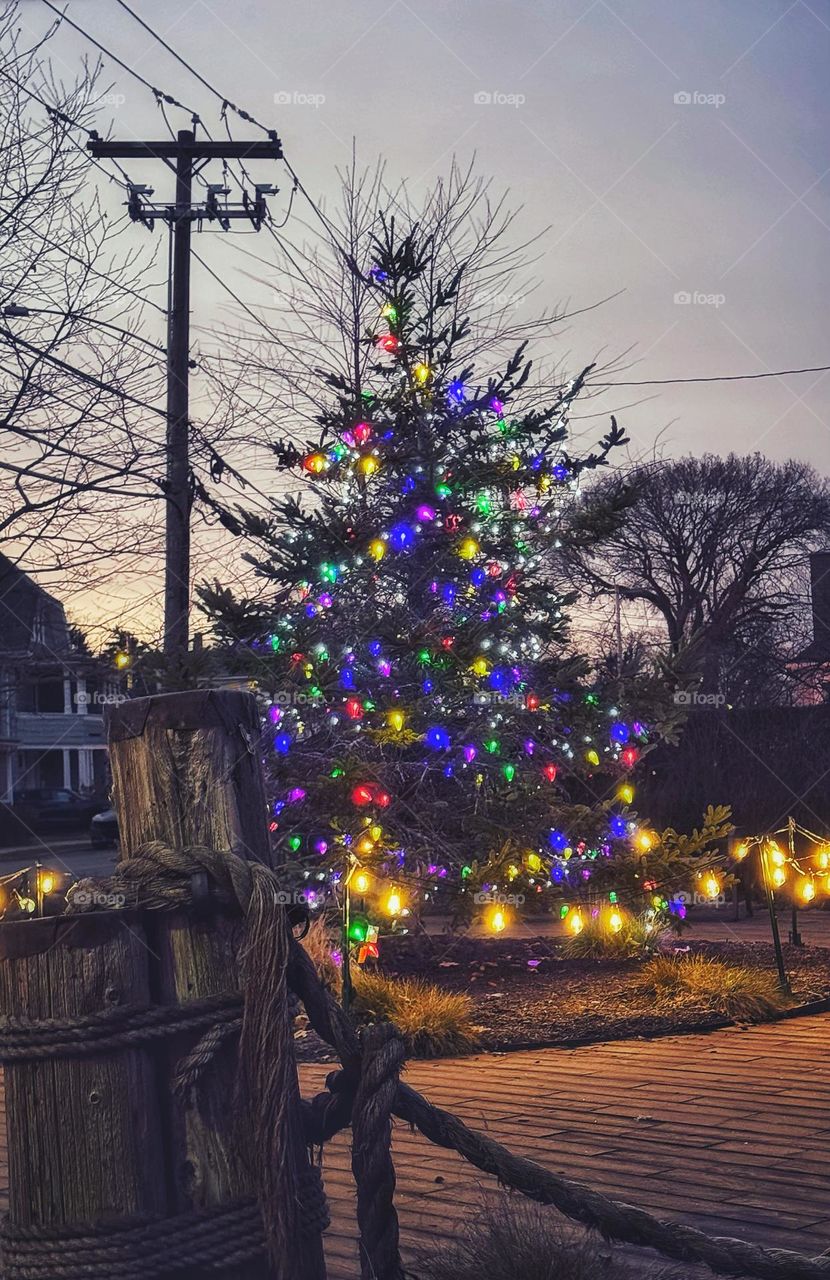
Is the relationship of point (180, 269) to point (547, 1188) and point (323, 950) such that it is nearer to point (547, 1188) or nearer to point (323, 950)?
point (323, 950)

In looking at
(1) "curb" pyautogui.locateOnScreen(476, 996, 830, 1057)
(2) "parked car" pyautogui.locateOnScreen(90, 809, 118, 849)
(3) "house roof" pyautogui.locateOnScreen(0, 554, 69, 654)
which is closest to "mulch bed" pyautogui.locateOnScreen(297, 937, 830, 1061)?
(1) "curb" pyautogui.locateOnScreen(476, 996, 830, 1057)

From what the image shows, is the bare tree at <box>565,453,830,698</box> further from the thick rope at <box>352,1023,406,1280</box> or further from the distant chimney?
the thick rope at <box>352,1023,406,1280</box>

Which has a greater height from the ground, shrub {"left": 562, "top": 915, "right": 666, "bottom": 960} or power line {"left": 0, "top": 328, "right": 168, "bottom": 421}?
power line {"left": 0, "top": 328, "right": 168, "bottom": 421}

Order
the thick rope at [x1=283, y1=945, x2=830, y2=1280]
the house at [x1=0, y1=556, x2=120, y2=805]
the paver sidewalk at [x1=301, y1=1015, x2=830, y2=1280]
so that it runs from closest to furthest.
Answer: the thick rope at [x1=283, y1=945, x2=830, y2=1280] < the paver sidewalk at [x1=301, y1=1015, x2=830, y2=1280] < the house at [x1=0, y1=556, x2=120, y2=805]

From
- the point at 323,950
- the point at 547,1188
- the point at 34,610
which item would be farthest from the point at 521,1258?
the point at 34,610

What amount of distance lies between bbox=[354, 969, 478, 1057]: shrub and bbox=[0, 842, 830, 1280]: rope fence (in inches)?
212

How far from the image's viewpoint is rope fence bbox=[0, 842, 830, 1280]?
7.72 ft

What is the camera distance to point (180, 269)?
1759cm

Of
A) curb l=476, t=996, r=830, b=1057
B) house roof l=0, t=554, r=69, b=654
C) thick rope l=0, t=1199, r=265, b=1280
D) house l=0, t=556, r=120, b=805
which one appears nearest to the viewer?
thick rope l=0, t=1199, r=265, b=1280

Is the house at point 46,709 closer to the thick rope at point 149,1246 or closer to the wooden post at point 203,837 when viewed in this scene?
the wooden post at point 203,837

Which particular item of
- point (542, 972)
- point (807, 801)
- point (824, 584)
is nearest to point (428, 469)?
point (542, 972)

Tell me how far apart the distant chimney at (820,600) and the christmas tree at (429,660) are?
29.1 meters

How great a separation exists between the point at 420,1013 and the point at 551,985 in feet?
6.90

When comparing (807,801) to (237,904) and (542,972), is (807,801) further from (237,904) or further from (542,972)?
(237,904)
